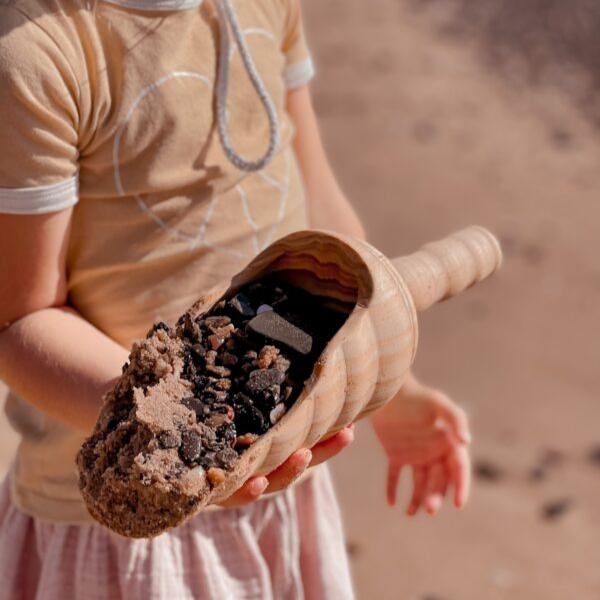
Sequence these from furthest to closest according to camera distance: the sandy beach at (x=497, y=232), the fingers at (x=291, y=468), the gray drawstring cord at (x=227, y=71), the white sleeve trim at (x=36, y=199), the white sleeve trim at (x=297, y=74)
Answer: the sandy beach at (x=497, y=232) → the white sleeve trim at (x=297, y=74) → the gray drawstring cord at (x=227, y=71) → the white sleeve trim at (x=36, y=199) → the fingers at (x=291, y=468)

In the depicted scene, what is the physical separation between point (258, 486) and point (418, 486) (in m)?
0.76

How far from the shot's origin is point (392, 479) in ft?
6.36

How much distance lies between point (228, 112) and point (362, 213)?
11.3ft

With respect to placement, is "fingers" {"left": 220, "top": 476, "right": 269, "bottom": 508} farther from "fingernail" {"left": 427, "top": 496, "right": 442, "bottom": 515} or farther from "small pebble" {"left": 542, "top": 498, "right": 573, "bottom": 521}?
"small pebble" {"left": 542, "top": 498, "right": 573, "bottom": 521}

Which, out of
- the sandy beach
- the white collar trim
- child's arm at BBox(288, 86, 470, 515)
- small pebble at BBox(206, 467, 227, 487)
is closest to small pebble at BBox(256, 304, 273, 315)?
small pebble at BBox(206, 467, 227, 487)

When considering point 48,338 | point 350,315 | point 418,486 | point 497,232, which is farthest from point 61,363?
point 497,232

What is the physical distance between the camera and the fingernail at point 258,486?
117 centimetres

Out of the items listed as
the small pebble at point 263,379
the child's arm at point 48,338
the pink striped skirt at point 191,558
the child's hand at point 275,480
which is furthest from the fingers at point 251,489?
the pink striped skirt at point 191,558

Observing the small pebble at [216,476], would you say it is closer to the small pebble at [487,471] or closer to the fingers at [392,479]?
the fingers at [392,479]

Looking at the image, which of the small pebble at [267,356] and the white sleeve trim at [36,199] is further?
the white sleeve trim at [36,199]

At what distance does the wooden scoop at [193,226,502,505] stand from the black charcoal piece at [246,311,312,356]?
54 mm

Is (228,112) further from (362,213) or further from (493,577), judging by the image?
(362,213)

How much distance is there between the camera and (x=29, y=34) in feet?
4.06

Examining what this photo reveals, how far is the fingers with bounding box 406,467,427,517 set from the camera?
1877 mm
